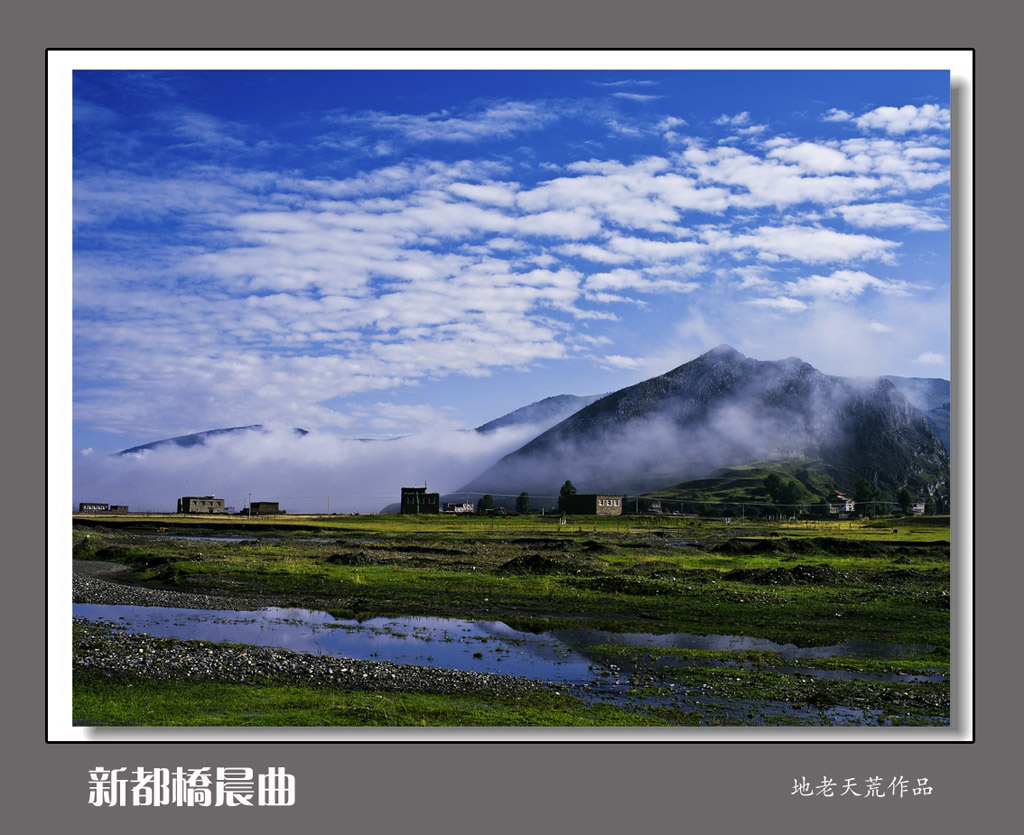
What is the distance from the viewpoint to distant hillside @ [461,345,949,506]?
85188mm

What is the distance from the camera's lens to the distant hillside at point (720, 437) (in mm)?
85188

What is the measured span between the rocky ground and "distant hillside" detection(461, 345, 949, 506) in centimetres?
5914

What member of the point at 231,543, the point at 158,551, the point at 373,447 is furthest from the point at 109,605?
the point at 231,543

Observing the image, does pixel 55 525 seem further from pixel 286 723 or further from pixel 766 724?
pixel 766 724

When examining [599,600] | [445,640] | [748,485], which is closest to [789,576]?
[599,600]

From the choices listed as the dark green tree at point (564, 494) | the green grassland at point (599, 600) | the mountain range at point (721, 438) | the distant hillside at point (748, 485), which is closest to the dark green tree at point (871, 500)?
the mountain range at point (721, 438)

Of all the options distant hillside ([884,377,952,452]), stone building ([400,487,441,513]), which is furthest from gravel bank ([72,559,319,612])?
stone building ([400,487,441,513])

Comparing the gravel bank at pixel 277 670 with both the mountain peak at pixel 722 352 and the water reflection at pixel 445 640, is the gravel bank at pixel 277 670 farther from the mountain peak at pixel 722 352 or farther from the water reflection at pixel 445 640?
the mountain peak at pixel 722 352

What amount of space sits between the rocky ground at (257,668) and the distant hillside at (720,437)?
5914cm

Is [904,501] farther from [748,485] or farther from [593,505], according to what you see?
[748,485]

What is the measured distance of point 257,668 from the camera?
13.7 meters

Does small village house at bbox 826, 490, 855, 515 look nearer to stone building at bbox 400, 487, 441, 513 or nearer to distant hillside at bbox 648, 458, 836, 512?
distant hillside at bbox 648, 458, 836, 512

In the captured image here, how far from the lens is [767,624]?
20188 millimetres

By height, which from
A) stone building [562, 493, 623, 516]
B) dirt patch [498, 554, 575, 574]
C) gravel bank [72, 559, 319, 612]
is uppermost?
gravel bank [72, 559, 319, 612]
